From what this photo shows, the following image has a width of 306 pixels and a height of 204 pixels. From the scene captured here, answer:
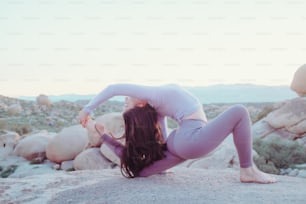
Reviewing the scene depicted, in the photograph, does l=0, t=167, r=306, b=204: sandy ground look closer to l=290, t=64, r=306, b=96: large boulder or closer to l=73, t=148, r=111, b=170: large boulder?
l=73, t=148, r=111, b=170: large boulder

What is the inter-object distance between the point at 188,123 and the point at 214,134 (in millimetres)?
285

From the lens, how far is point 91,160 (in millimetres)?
11883

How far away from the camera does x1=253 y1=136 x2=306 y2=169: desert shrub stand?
11.1 m

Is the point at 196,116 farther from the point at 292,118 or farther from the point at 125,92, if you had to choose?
the point at 292,118

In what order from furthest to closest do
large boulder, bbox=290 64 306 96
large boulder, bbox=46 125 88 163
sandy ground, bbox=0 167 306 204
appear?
1. large boulder, bbox=290 64 306 96
2. large boulder, bbox=46 125 88 163
3. sandy ground, bbox=0 167 306 204

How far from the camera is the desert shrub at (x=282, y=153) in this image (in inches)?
438

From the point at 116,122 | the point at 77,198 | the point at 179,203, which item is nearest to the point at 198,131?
the point at 179,203

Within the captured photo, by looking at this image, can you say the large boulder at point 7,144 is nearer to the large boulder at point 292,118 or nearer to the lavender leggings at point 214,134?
the large boulder at point 292,118

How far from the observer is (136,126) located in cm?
553

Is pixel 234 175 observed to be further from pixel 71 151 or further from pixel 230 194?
pixel 71 151

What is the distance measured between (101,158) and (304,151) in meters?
4.37

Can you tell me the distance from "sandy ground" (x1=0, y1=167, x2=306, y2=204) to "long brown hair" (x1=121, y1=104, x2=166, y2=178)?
0.67 ft

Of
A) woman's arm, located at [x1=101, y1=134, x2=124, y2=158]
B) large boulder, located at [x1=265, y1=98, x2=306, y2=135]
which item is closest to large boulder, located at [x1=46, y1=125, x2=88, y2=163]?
large boulder, located at [x1=265, y1=98, x2=306, y2=135]

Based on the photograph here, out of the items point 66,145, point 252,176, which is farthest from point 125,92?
point 66,145
